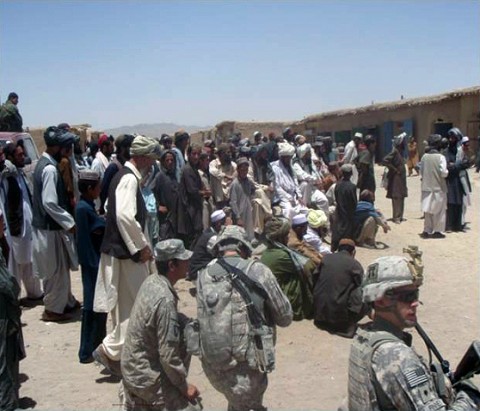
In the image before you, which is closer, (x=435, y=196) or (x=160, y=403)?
(x=160, y=403)

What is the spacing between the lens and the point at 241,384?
2.95 metres

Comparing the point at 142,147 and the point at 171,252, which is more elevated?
the point at 142,147

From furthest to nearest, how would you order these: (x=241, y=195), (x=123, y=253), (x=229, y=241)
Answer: (x=241, y=195) → (x=123, y=253) → (x=229, y=241)

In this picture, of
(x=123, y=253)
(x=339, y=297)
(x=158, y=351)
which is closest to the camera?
(x=158, y=351)

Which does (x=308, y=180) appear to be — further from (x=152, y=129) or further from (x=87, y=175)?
(x=152, y=129)

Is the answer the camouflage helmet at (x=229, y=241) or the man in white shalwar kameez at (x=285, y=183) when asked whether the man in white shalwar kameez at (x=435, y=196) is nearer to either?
the man in white shalwar kameez at (x=285, y=183)

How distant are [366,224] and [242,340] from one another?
253 inches

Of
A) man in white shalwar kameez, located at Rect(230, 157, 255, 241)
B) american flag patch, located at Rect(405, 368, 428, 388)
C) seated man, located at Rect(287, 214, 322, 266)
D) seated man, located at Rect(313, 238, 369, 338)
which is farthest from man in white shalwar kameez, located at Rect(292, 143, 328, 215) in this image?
american flag patch, located at Rect(405, 368, 428, 388)

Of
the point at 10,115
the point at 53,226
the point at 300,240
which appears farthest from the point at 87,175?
the point at 10,115

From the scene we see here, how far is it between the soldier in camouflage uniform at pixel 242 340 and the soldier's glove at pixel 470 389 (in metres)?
1.07

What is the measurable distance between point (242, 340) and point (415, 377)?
107cm

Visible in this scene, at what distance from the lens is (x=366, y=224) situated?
8969 millimetres

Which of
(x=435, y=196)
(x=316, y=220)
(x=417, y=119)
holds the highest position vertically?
(x=417, y=119)

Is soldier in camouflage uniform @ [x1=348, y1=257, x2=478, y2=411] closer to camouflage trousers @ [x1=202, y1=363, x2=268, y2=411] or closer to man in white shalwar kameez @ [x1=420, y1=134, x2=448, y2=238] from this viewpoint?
camouflage trousers @ [x1=202, y1=363, x2=268, y2=411]
